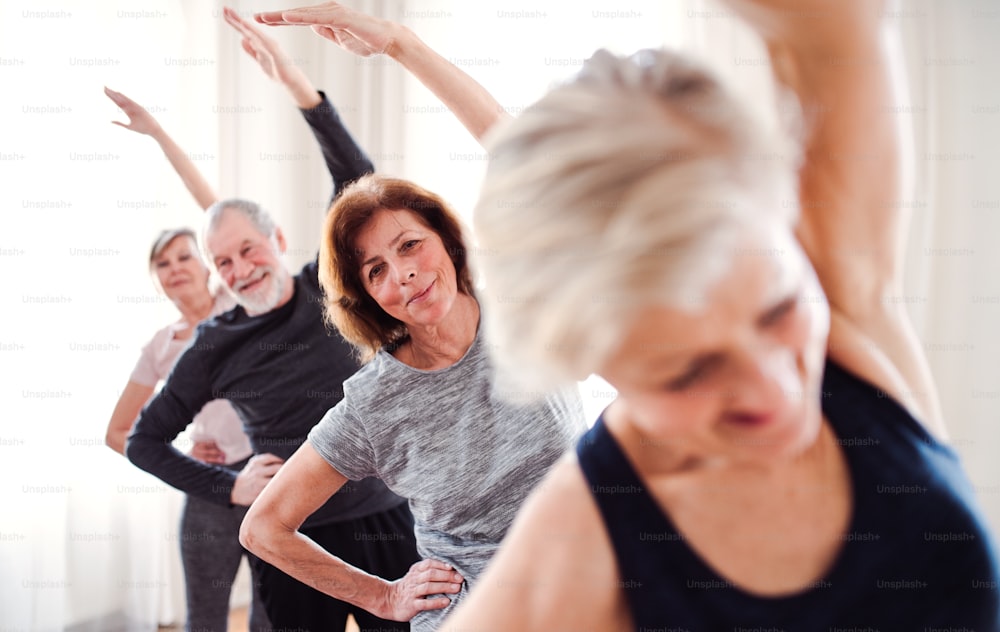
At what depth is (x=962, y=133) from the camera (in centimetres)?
276

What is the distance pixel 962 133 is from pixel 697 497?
8.52 ft

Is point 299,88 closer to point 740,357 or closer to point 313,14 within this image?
point 313,14

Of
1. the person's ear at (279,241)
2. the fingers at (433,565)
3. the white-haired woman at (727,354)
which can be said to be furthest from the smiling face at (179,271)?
the white-haired woman at (727,354)

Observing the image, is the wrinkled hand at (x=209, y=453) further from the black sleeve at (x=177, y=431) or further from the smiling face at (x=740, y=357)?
the smiling face at (x=740, y=357)

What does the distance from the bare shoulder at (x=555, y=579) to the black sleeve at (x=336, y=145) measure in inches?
62.8

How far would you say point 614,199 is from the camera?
1.66ft

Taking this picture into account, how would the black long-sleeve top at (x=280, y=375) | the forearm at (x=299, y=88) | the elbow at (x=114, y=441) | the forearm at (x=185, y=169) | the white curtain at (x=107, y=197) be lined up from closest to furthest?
the forearm at (x=299, y=88) < the black long-sleeve top at (x=280, y=375) < the forearm at (x=185, y=169) < the elbow at (x=114, y=441) < the white curtain at (x=107, y=197)

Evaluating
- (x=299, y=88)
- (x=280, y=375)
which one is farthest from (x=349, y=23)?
(x=280, y=375)

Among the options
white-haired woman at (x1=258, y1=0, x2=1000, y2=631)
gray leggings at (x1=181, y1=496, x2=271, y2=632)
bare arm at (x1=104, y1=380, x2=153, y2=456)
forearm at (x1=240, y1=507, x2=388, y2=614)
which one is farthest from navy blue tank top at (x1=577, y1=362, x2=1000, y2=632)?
bare arm at (x1=104, y1=380, x2=153, y2=456)

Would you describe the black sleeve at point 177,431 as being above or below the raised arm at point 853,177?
below

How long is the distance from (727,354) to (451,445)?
0.95 metres

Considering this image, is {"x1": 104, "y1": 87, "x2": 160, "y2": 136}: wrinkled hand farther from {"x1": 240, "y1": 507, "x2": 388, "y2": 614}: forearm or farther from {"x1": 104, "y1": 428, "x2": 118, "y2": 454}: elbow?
{"x1": 240, "y1": 507, "x2": 388, "y2": 614}: forearm

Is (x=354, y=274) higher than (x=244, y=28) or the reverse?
the reverse

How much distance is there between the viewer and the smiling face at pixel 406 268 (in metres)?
1.54
